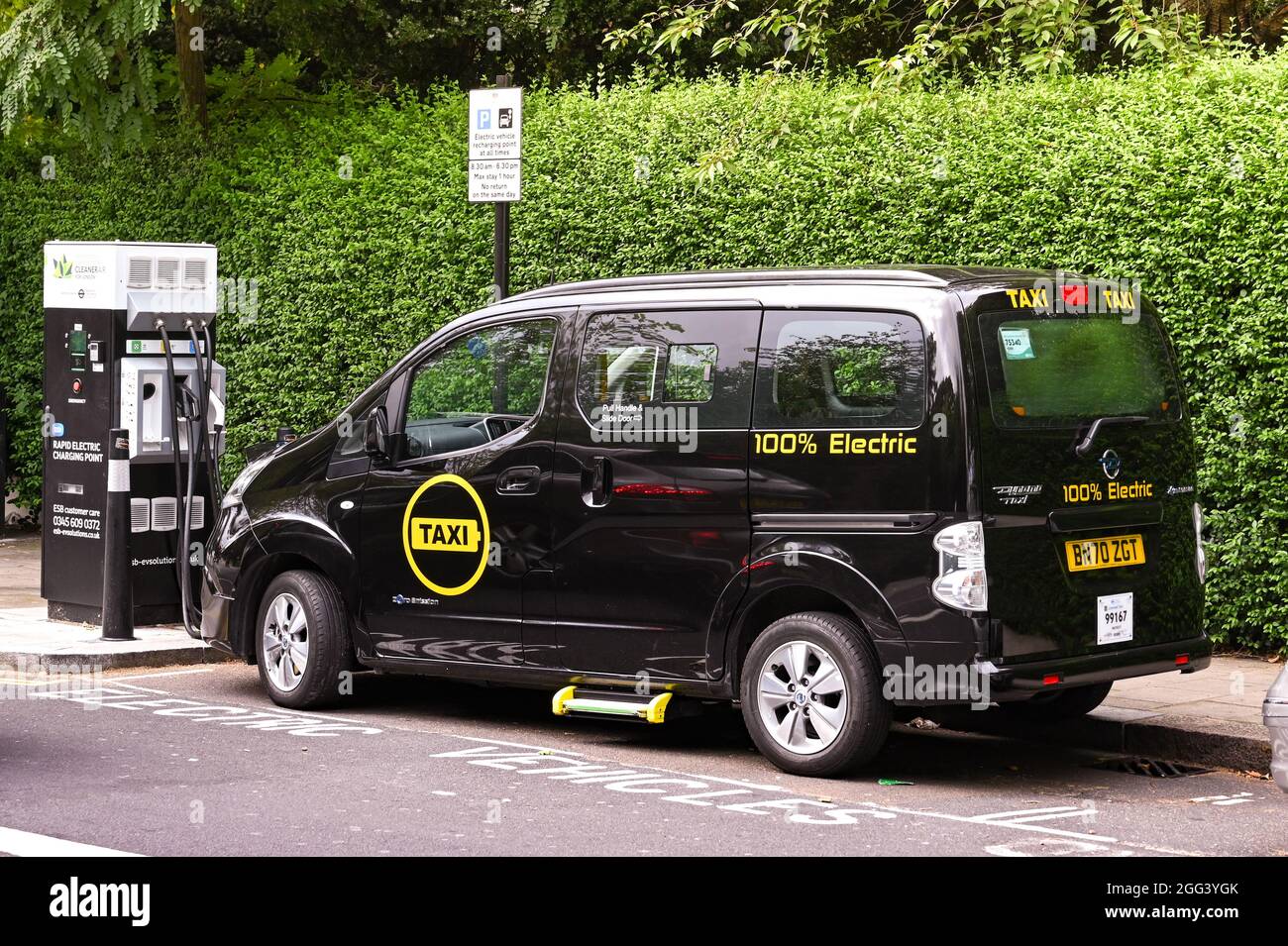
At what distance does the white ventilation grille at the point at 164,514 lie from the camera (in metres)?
11.1

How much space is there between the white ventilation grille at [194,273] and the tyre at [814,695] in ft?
17.0

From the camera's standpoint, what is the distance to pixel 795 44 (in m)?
13.0

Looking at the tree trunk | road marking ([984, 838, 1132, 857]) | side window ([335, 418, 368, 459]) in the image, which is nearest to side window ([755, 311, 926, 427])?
road marking ([984, 838, 1132, 857])

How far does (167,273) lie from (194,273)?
0.16 m

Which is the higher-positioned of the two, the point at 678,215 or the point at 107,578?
the point at 678,215

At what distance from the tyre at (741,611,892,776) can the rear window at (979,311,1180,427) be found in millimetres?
1119

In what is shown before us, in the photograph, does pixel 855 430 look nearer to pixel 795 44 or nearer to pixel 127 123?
pixel 795 44

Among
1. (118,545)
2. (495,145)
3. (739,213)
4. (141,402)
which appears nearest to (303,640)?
(118,545)

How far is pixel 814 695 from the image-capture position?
750 centimetres

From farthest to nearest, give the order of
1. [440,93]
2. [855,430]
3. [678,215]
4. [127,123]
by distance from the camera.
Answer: [127,123]
[440,93]
[678,215]
[855,430]

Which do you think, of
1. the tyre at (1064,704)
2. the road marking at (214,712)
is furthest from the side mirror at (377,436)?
the tyre at (1064,704)

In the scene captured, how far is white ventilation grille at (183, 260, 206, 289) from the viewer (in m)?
11.3
